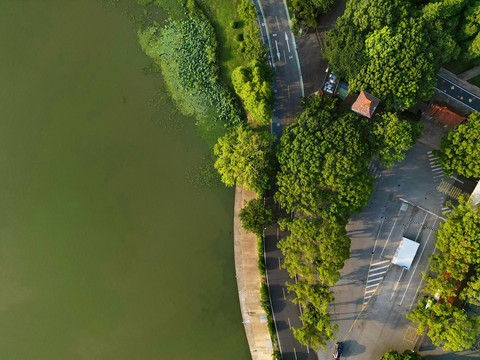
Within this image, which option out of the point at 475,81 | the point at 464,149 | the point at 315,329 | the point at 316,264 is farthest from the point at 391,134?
the point at 315,329

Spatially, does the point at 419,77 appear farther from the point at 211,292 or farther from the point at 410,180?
the point at 211,292

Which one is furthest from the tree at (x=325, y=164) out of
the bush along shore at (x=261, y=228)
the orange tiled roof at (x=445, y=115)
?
the orange tiled roof at (x=445, y=115)

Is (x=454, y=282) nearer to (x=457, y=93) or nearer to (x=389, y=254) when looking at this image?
(x=389, y=254)

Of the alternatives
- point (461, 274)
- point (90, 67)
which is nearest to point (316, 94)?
point (461, 274)

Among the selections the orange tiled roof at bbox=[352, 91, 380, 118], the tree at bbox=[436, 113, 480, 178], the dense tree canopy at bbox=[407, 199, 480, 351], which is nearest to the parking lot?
the dense tree canopy at bbox=[407, 199, 480, 351]

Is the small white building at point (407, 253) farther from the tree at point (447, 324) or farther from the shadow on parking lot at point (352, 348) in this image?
the shadow on parking lot at point (352, 348)
